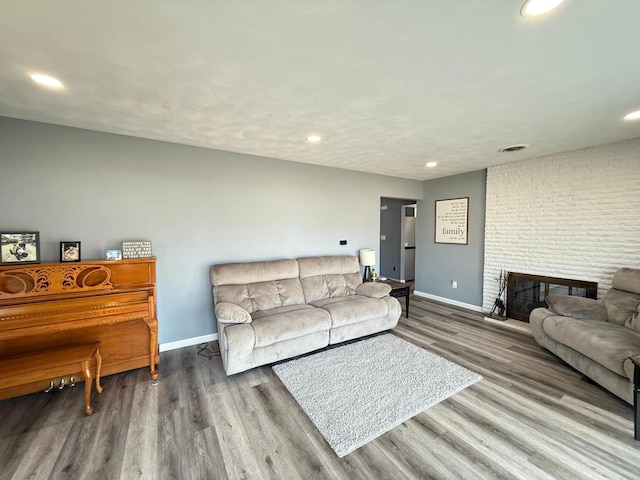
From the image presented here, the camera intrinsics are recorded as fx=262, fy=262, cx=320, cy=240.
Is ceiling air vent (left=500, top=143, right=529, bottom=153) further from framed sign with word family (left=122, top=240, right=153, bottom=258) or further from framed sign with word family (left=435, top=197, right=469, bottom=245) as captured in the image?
framed sign with word family (left=122, top=240, right=153, bottom=258)

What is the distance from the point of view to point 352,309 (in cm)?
318

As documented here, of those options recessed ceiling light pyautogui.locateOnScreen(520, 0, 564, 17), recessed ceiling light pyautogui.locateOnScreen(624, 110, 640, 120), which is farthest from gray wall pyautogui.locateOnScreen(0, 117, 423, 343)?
recessed ceiling light pyautogui.locateOnScreen(624, 110, 640, 120)

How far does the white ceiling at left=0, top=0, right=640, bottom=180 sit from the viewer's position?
1.23 meters

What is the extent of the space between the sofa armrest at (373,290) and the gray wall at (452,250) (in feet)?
6.30

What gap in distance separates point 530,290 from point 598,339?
179 cm

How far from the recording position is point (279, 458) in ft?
5.45

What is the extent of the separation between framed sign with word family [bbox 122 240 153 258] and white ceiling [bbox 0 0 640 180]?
116 centimetres

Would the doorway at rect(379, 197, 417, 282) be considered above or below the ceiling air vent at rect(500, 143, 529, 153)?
below

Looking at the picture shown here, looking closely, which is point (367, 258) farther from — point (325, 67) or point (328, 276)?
point (325, 67)

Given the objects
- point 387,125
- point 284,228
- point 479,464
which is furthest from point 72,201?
point 479,464

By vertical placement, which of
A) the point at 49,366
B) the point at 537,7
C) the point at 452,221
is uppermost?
the point at 537,7

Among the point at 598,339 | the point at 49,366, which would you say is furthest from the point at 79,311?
the point at 598,339

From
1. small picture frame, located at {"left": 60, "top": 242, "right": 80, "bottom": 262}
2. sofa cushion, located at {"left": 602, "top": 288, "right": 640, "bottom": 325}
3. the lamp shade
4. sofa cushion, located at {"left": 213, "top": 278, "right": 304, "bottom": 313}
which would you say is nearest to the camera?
small picture frame, located at {"left": 60, "top": 242, "right": 80, "bottom": 262}

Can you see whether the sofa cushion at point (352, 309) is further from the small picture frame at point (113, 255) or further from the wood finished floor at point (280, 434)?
the small picture frame at point (113, 255)
